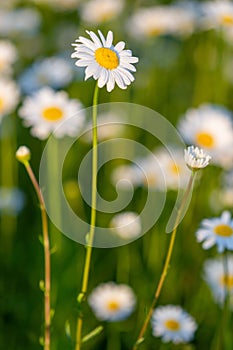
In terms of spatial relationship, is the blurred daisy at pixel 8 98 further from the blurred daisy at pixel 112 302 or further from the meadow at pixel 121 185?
the blurred daisy at pixel 112 302

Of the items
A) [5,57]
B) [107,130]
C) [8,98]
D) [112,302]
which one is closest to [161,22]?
[107,130]

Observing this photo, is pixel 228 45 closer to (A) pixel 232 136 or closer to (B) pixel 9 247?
(A) pixel 232 136

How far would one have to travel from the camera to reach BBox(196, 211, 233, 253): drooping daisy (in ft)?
3.33

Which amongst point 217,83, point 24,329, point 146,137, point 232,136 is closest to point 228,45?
point 217,83

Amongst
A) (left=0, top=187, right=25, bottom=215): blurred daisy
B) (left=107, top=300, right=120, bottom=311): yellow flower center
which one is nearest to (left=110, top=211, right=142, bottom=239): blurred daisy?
(left=107, top=300, right=120, bottom=311): yellow flower center

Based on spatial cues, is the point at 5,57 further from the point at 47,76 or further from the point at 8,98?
the point at 8,98

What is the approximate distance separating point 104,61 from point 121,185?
2.83 ft

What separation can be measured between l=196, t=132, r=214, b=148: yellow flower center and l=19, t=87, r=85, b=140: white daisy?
285 mm

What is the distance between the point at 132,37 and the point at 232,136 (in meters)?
0.73

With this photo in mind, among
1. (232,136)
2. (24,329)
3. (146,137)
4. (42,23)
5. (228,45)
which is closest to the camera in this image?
(24,329)

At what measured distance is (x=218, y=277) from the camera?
4.30ft

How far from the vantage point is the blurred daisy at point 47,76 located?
170cm

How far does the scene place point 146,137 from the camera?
1931 mm

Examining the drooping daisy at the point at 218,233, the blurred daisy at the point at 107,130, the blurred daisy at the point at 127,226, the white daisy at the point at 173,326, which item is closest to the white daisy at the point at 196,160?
the drooping daisy at the point at 218,233
